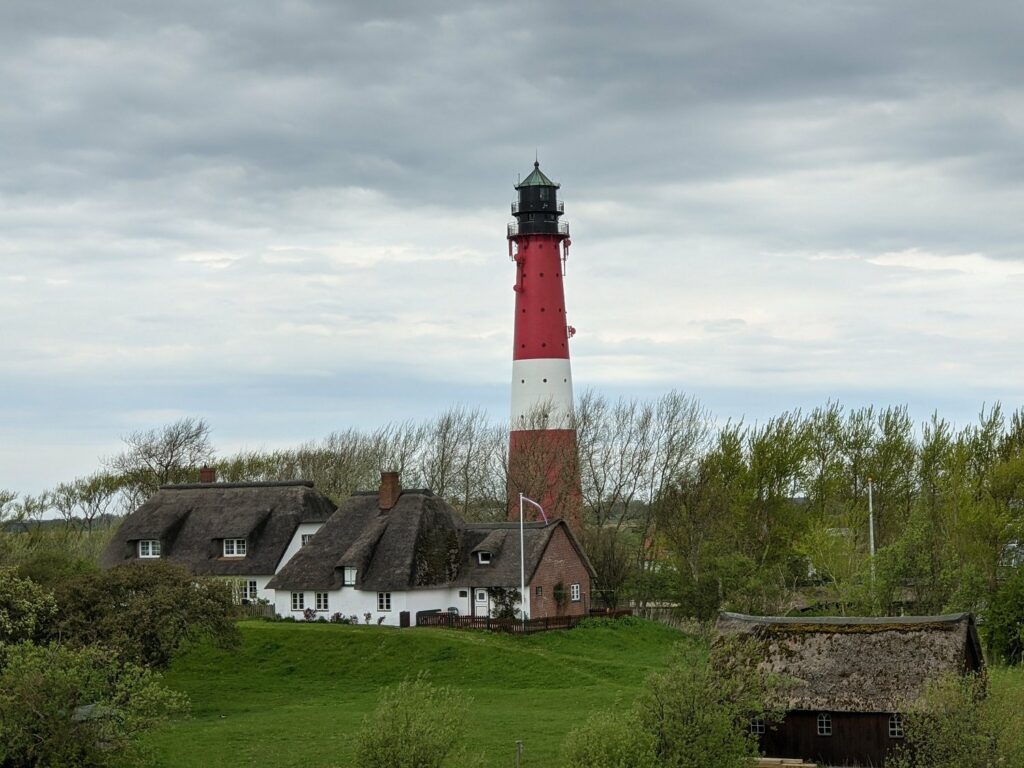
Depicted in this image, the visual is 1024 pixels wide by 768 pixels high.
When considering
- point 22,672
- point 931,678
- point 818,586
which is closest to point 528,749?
point 931,678

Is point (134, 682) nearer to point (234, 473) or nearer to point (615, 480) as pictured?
point (615, 480)

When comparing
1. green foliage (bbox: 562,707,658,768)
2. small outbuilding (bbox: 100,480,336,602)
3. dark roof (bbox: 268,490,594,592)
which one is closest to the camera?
green foliage (bbox: 562,707,658,768)

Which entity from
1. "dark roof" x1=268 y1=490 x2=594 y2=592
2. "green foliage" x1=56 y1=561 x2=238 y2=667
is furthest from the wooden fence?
"green foliage" x1=56 y1=561 x2=238 y2=667

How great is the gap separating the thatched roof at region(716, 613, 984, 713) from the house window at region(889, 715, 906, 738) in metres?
0.28

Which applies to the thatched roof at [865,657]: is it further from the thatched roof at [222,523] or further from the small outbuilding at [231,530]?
the thatched roof at [222,523]

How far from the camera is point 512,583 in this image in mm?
53406

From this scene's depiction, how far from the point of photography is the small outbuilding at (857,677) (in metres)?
34.0

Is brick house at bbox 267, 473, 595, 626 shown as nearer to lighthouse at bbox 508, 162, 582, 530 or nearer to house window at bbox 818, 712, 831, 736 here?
lighthouse at bbox 508, 162, 582, 530

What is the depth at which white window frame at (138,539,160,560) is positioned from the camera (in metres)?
61.4

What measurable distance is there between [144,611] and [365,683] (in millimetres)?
8199

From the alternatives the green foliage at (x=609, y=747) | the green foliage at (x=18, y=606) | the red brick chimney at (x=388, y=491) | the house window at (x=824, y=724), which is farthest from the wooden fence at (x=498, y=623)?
the green foliage at (x=609, y=747)

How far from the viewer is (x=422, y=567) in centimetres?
Answer: 5441

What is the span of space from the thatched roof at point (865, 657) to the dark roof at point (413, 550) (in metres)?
18.4

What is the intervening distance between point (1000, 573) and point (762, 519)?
11.7m
